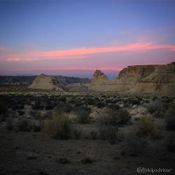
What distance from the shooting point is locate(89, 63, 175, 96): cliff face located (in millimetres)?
91188

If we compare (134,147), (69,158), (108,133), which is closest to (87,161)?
(69,158)

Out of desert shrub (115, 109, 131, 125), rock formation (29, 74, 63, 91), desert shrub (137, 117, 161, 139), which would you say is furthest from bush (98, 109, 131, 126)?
rock formation (29, 74, 63, 91)

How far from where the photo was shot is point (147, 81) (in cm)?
9981

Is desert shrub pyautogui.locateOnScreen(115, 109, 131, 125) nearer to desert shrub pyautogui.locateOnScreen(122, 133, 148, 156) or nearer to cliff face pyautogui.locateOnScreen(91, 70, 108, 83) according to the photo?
desert shrub pyautogui.locateOnScreen(122, 133, 148, 156)

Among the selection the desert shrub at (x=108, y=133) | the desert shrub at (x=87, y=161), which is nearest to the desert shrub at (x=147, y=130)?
the desert shrub at (x=108, y=133)

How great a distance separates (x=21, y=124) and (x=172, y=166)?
1048 cm

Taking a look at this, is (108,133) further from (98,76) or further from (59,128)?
(98,76)

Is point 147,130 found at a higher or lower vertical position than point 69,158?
higher

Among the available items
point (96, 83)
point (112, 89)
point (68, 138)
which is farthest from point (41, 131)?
point (96, 83)

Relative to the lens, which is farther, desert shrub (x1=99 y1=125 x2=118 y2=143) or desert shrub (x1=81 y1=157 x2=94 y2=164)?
desert shrub (x1=99 y1=125 x2=118 y2=143)

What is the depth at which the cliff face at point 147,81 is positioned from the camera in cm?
9119

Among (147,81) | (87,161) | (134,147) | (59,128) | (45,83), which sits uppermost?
(59,128)

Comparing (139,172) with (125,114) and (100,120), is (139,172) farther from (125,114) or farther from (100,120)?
(125,114)

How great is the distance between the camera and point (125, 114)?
2212cm
